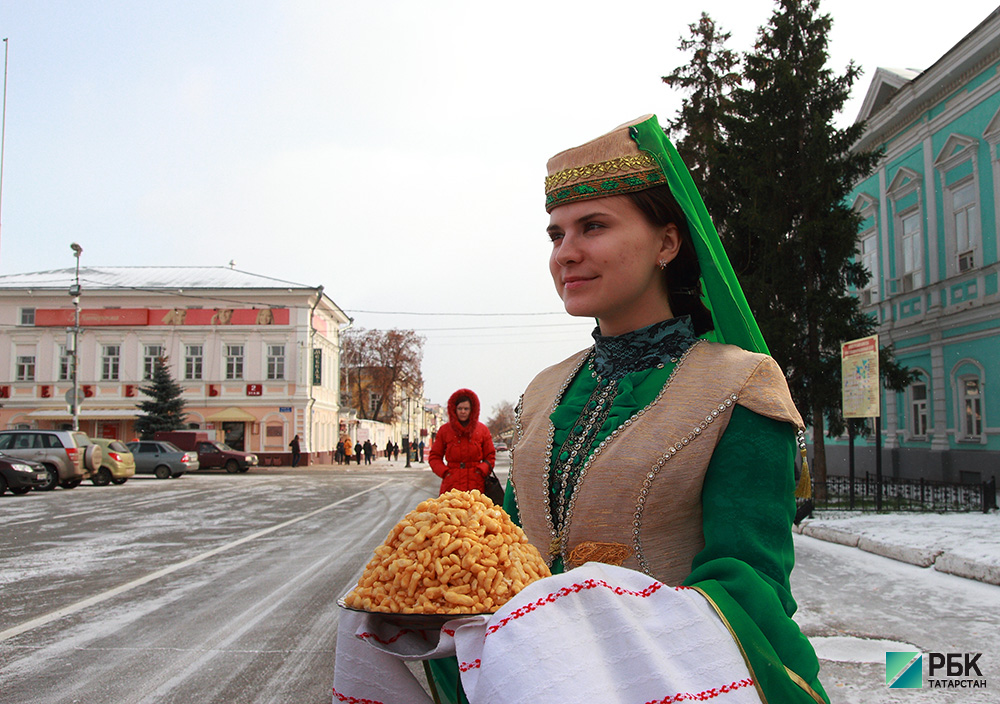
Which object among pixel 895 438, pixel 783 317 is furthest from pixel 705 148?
pixel 895 438

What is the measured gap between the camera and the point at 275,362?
45844 mm

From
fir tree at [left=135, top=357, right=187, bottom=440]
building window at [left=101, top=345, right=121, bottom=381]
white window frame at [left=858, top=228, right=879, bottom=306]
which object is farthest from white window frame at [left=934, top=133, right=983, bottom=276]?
building window at [left=101, top=345, right=121, bottom=381]

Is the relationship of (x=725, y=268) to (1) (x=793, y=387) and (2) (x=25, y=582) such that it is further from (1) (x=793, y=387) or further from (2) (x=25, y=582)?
(1) (x=793, y=387)

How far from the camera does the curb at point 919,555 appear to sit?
24.8 ft

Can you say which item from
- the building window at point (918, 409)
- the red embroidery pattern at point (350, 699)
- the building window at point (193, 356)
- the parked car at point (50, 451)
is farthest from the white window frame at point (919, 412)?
the building window at point (193, 356)

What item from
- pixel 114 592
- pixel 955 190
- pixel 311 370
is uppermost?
pixel 955 190

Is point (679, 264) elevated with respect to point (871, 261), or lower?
lower

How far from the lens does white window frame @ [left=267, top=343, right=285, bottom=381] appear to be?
45594mm

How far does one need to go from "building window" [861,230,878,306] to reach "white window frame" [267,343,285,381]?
33.7 meters

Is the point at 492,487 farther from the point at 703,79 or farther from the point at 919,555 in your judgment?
the point at 703,79

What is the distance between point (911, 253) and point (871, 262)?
7.80ft

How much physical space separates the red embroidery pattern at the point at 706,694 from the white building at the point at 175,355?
44.9m

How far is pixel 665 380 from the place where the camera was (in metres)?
1.44

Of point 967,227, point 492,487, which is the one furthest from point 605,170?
point 967,227
